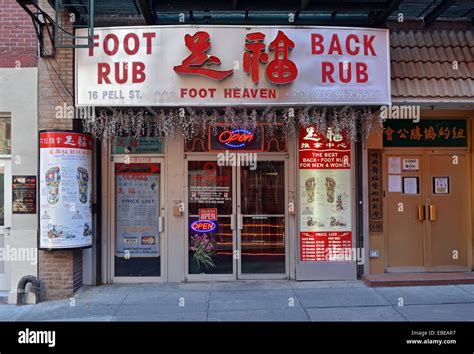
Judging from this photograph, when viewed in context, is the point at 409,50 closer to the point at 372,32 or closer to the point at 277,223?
the point at 372,32

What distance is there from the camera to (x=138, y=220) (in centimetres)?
796

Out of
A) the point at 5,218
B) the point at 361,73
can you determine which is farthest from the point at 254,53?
the point at 5,218

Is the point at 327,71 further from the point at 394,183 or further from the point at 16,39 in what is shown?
the point at 16,39

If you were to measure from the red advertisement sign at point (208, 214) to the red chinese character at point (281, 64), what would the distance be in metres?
2.69

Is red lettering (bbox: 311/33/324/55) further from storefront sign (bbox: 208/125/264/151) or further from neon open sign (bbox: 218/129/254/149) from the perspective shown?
neon open sign (bbox: 218/129/254/149)

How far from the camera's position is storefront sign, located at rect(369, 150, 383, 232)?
796 centimetres

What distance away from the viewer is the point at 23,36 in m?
7.00

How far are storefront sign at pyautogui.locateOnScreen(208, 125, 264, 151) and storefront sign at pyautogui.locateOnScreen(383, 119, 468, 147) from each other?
8.05 feet

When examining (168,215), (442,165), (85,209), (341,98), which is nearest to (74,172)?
(85,209)

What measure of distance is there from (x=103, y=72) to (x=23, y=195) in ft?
7.91

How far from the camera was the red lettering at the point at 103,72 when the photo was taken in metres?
6.50

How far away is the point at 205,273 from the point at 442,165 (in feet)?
16.0

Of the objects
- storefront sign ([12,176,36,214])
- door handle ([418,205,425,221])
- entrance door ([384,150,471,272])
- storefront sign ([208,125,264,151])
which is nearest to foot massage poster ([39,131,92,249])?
storefront sign ([12,176,36,214])

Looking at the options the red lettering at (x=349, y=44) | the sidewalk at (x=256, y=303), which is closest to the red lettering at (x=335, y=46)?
the red lettering at (x=349, y=44)
